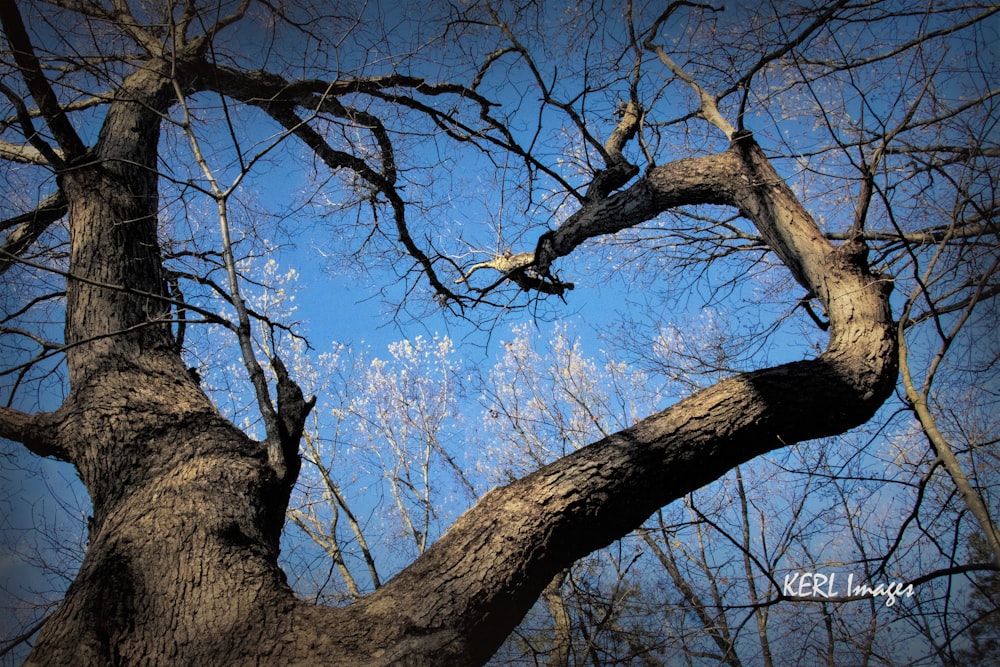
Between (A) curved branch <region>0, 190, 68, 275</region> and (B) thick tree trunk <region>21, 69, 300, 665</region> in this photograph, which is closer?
(B) thick tree trunk <region>21, 69, 300, 665</region>

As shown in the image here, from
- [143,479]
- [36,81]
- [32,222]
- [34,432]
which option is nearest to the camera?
[143,479]

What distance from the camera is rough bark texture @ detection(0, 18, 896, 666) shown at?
5.44 feet

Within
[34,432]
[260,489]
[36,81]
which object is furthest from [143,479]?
[36,81]

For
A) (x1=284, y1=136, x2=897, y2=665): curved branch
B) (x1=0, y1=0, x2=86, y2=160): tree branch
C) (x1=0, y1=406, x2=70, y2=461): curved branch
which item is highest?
(x1=0, y1=0, x2=86, y2=160): tree branch

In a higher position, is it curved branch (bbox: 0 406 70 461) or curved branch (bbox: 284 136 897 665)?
curved branch (bbox: 0 406 70 461)

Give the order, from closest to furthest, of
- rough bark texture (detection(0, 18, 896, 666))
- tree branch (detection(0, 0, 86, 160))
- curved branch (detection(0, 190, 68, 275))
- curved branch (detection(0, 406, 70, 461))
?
1. rough bark texture (detection(0, 18, 896, 666))
2. curved branch (detection(0, 406, 70, 461))
3. tree branch (detection(0, 0, 86, 160))
4. curved branch (detection(0, 190, 68, 275))

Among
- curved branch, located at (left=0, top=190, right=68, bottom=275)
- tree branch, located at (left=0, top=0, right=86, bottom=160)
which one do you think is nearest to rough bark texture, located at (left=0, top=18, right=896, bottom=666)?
tree branch, located at (left=0, top=0, right=86, bottom=160)

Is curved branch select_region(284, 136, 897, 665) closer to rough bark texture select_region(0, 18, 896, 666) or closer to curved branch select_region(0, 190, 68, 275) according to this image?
rough bark texture select_region(0, 18, 896, 666)

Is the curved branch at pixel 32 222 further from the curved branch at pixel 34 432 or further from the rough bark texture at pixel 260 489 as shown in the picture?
the curved branch at pixel 34 432

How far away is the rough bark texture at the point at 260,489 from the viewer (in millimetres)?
1659

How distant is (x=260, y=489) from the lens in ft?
6.94

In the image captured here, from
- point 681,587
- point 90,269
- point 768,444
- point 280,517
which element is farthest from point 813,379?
point 681,587

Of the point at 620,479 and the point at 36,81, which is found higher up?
the point at 36,81

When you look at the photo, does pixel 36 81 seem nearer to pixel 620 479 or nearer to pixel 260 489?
pixel 260 489
